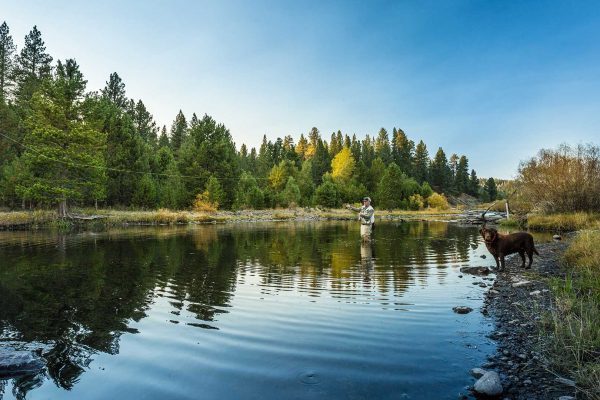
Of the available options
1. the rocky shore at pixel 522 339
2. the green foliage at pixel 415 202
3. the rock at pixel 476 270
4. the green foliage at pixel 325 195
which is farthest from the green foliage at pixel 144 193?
the green foliage at pixel 415 202

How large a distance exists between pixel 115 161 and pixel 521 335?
49969mm

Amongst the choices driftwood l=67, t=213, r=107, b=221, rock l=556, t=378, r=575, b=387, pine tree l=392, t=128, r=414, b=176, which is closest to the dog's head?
rock l=556, t=378, r=575, b=387

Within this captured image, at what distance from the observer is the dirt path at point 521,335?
414 cm

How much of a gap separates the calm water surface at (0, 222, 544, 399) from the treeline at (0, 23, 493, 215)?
98.0 ft

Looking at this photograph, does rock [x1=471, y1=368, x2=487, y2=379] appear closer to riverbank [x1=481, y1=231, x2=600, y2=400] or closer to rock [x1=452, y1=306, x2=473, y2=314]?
riverbank [x1=481, y1=231, x2=600, y2=400]

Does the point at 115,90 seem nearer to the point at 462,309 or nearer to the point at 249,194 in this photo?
the point at 249,194

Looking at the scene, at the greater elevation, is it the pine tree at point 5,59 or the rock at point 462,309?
the pine tree at point 5,59

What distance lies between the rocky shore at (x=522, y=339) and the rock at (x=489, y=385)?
0.07 meters

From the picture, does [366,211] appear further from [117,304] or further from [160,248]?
[117,304]

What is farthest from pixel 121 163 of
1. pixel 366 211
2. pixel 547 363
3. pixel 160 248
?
pixel 547 363

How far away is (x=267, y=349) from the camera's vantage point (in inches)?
223

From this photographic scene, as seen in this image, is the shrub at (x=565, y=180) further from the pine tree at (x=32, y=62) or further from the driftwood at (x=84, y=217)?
the pine tree at (x=32, y=62)

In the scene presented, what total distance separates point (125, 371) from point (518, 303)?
21.8 ft

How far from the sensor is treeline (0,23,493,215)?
125 feet
